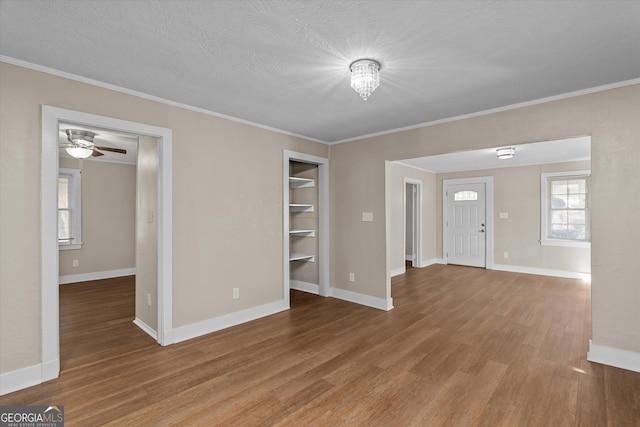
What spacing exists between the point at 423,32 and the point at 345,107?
56.1 inches

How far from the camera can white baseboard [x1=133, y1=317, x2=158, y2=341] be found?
10.8ft

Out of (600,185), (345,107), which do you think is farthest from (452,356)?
(345,107)

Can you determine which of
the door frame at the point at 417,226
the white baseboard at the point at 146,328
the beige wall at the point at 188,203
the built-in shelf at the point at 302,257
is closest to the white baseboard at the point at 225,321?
the beige wall at the point at 188,203

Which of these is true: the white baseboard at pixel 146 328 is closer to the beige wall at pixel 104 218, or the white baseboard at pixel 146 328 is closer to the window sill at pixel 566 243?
the beige wall at pixel 104 218

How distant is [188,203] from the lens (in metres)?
3.28

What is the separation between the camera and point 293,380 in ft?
8.09

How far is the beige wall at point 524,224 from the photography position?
20.4 ft

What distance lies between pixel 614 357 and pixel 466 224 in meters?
5.05

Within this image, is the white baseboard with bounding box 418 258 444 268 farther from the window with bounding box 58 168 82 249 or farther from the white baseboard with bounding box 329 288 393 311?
the window with bounding box 58 168 82 249

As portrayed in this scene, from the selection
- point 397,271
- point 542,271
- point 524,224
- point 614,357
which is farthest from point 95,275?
point 542,271

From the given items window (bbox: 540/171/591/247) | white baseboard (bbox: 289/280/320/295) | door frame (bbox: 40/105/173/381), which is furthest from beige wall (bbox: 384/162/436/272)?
door frame (bbox: 40/105/173/381)

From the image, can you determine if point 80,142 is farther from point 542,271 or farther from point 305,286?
point 542,271

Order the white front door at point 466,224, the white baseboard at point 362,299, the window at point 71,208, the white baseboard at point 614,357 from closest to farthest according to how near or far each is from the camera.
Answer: the white baseboard at point 614,357 < the white baseboard at point 362,299 < the window at point 71,208 < the white front door at point 466,224

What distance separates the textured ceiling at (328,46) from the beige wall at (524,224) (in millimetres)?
4450
